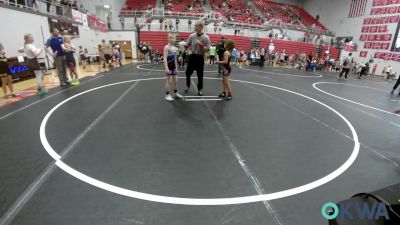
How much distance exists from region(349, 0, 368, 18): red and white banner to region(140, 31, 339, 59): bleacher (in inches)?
194

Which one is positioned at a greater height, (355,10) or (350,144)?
(355,10)

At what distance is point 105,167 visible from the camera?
9.64 ft

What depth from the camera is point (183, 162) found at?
3117 mm

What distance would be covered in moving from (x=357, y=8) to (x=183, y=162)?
113ft

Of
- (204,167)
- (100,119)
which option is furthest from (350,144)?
(100,119)

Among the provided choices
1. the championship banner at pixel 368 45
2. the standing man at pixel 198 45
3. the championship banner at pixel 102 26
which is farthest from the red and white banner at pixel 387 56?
the championship banner at pixel 102 26

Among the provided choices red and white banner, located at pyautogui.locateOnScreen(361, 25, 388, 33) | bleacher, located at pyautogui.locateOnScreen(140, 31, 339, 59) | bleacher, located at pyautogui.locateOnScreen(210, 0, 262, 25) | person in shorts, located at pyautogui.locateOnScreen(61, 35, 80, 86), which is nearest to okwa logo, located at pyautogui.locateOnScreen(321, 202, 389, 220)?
person in shorts, located at pyautogui.locateOnScreen(61, 35, 80, 86)

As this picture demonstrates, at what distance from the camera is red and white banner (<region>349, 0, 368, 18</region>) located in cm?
2680

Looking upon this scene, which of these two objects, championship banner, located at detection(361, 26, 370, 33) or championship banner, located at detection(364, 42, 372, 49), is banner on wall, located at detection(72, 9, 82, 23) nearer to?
championship banner, located at detection(364, 42, 372, 49)

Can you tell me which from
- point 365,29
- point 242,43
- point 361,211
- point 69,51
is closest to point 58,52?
point 69,51

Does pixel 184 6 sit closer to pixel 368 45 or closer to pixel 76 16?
pixel 76 16

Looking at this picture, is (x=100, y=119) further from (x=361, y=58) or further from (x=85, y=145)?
(x=361, y=58)

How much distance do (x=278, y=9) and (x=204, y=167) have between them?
3796 centimetres

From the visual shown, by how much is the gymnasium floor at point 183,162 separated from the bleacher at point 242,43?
1861 centimetres
